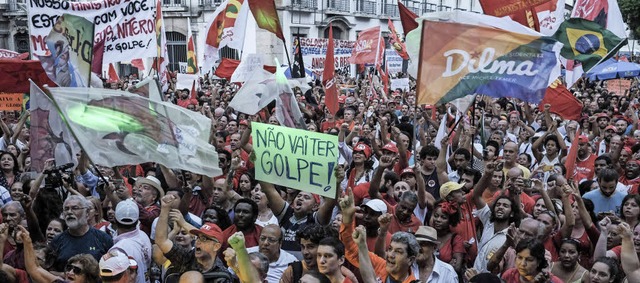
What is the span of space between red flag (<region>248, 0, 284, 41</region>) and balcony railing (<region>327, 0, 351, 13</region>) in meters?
27.3

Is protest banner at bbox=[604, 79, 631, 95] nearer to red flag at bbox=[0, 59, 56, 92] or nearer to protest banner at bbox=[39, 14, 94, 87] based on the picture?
red flag at bbox=[0, 59, 56, 92]

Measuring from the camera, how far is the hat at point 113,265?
4.31 metres

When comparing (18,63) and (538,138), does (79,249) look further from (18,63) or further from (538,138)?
(538,138)

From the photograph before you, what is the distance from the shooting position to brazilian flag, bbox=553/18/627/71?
9750 millimetres

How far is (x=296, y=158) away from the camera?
611 centimetres

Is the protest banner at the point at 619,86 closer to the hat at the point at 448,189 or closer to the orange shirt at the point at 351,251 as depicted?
the hat at the point at 448,189

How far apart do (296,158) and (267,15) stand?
631cm

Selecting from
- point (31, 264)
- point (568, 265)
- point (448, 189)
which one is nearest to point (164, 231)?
point (31, 264)

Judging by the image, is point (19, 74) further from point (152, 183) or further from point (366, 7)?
point (366, 7)

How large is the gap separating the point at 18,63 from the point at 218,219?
14.5ft

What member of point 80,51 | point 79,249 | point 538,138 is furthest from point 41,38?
point 538,138

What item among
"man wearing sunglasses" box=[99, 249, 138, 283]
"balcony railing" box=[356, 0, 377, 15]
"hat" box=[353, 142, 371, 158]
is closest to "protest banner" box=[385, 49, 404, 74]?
"hat" box=[353, 142, 371, 158]

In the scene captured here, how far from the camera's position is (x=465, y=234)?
19.7 ft

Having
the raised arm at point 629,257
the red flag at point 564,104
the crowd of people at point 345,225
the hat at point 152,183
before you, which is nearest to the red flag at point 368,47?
the red flag at point 564,104
